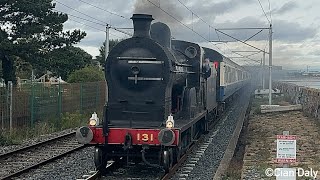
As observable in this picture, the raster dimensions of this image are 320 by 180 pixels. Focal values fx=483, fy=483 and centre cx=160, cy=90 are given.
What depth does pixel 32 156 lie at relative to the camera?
45.2 feet

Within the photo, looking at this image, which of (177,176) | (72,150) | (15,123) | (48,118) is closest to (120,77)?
(177,176)

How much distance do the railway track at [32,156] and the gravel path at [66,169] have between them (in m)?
0.19

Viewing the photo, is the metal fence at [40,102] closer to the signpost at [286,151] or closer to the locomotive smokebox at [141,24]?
the locomotive smokebox at [141,24]

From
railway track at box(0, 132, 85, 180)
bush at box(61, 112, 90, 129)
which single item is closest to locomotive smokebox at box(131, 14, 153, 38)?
railway track at box(0, 132, 85, 180)

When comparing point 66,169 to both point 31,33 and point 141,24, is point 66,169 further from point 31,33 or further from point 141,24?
point 31,33

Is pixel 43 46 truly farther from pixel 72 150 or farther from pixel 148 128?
pixel 148 128

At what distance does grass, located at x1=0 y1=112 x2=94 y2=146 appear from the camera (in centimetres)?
1632

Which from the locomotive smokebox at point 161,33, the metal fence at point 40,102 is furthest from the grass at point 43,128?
the locomotive smokebox at point 161,33

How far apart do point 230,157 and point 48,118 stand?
1073 centimetres

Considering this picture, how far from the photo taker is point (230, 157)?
13.2m

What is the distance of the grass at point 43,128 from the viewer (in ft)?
53.5

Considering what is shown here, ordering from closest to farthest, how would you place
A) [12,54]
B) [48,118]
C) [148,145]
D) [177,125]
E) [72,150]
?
[148,145], [177,125], [72,150], [48,118], [12,54]

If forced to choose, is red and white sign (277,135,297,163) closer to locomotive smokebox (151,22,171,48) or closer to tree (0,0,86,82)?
locomotive smokebox (151,22,171,48)

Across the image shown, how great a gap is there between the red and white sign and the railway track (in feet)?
18.7
